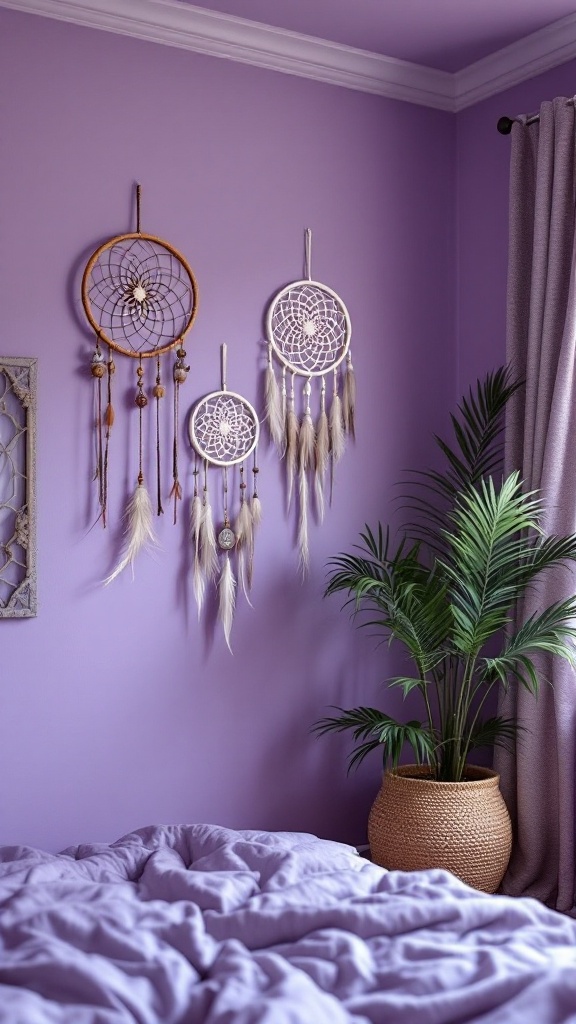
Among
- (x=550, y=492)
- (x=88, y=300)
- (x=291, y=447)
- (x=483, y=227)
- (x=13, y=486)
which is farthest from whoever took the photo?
(x=483, y=227)

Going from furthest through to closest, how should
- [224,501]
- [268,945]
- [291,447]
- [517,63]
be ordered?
[517,63] → [291,447] → [224,501] → [268,945]

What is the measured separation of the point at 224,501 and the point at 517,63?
178 centimetres

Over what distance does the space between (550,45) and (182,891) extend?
9.42 ft

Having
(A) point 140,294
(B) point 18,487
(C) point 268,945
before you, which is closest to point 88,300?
(A) point 140,294

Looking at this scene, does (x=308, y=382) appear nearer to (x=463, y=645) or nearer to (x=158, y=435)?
(x=158, y=435)

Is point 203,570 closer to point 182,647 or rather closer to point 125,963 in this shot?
point 182,647

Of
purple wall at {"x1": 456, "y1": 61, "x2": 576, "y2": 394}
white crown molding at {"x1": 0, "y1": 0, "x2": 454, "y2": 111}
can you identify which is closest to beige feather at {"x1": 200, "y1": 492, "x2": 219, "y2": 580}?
purple wall at {"x1": 456, "y1": 61, "x2": 576, "y2": 394}

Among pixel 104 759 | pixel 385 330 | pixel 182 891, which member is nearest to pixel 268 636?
pixel 104 759

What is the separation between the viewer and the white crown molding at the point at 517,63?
3.40 metres

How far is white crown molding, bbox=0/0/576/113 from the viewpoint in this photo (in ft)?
10.4

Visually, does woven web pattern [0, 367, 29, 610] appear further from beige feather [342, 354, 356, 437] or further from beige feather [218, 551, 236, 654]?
beige feather [342, 354, 356, 437]

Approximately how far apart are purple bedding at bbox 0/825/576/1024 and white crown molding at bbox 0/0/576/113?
241 cm

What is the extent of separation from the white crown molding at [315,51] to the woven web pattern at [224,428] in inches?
43.7

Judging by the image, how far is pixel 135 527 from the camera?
316 cm
